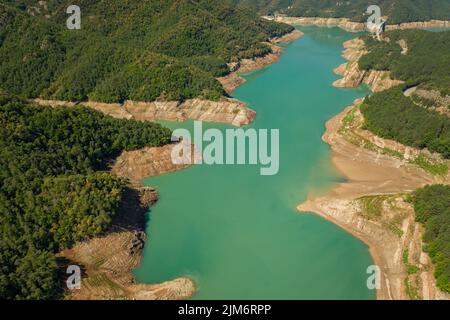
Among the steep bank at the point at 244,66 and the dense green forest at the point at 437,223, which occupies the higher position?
the steep bank at the point at 244,66

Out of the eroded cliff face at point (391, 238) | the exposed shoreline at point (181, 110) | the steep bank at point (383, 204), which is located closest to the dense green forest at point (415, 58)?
the steep bank at point (383, 204)

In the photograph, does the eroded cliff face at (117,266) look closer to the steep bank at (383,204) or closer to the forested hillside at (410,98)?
the steep bank at (383,204)

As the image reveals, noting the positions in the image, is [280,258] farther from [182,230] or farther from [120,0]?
[120,0]

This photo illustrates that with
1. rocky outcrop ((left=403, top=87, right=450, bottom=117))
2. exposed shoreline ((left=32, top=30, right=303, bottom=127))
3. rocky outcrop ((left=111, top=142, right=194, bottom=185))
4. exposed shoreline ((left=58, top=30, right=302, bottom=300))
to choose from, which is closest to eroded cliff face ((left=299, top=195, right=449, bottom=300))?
exposed shoreline ((left=58, top=30, right=302, bottom=300))

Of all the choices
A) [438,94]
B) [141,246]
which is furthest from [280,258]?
[438,94]

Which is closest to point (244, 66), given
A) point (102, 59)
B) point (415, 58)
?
point (102, 59)

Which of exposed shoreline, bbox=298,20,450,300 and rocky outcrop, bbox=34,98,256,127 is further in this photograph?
rocky outcrop, bbox=34,98,256,127

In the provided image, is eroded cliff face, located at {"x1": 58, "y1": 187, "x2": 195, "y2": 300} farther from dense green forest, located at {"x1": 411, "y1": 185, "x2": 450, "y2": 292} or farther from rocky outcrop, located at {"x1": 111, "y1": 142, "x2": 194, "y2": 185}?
dense green forest, located at {"x1": 411, "y1": 185, "x2": 450, "y2": 292}

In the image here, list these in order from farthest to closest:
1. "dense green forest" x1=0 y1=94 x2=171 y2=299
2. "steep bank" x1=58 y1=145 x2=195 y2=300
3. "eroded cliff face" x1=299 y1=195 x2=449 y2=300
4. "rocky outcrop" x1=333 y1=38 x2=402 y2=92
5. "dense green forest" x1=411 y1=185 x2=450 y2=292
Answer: "rocky outcrop" x1=333 y1=38 x2=402 y2=92 < "eroded cliff face" x1=299 y1=195 x2=449 y2=300 < "dense green forest" x1=411 y1=185 x2=450 y2=292 < "steep bank" x1=58 y1=145 x2=195 y2=300 < "dense green forest" x1=0 y1=94 x2=171 y2=299
